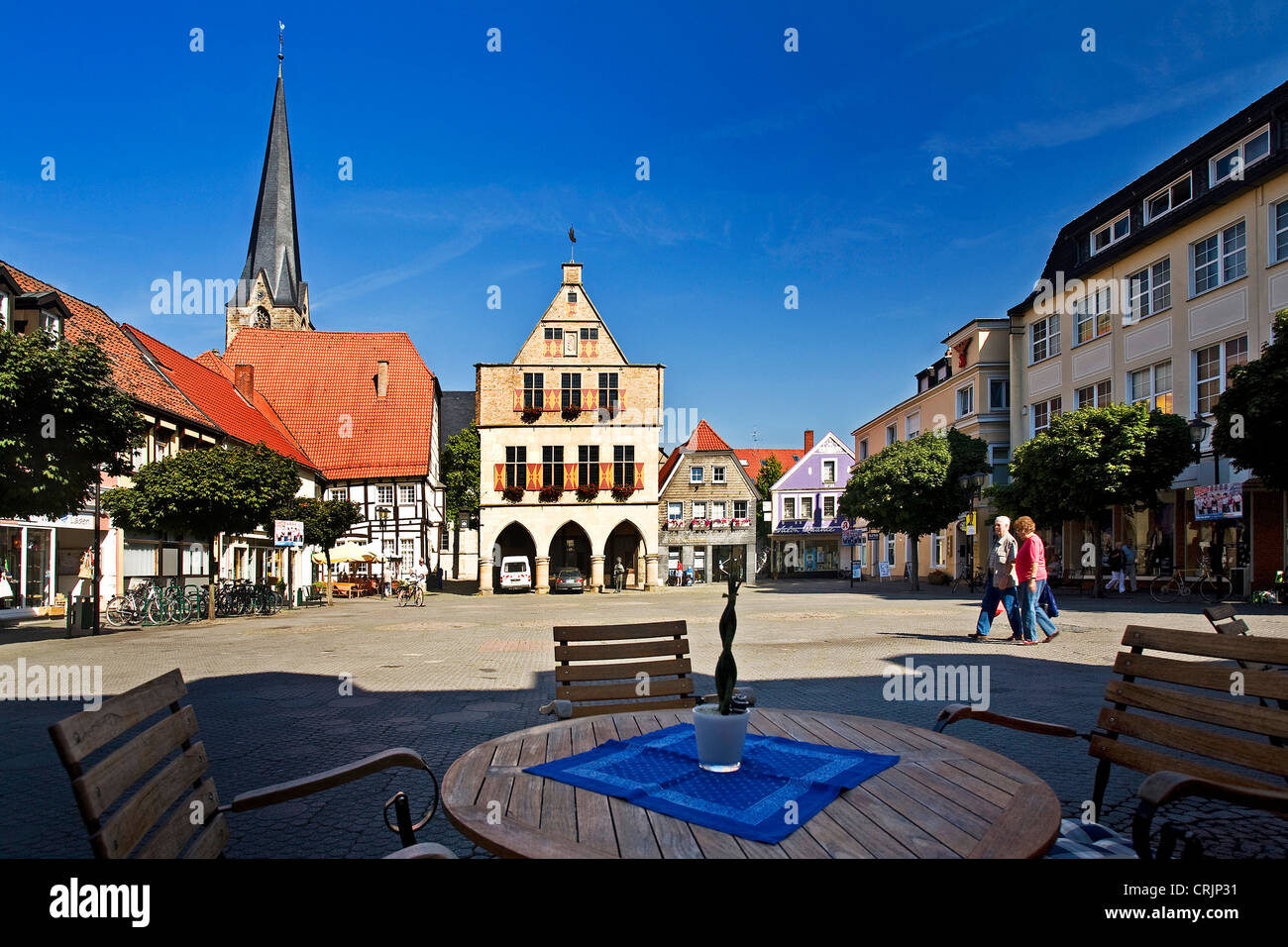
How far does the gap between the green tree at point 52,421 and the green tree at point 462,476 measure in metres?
40.9

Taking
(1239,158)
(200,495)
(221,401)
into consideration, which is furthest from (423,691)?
(221,401)

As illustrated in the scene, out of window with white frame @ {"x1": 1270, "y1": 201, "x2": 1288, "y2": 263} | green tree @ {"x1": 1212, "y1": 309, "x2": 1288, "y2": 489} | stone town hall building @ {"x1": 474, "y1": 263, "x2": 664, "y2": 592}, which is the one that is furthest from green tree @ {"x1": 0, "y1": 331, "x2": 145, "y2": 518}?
window with white frame @ {"x1": 1270, "y1": 201, "x2": 1288, "y2": 263}

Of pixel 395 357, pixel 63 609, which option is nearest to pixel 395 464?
pixel 395 357

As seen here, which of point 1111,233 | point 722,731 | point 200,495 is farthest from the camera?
point 1111,233

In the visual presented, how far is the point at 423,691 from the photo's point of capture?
979 cm

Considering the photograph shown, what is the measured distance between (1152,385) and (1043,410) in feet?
25.3

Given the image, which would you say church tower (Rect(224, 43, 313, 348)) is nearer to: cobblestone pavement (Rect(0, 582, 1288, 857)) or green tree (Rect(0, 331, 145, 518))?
cobblestone pavement (Rect(0, 582, 1288, 857))

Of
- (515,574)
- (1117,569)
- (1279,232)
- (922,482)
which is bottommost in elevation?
(515,574)

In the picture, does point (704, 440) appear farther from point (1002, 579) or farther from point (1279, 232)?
point (1002, 579)

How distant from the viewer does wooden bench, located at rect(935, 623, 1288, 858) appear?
2670 mm

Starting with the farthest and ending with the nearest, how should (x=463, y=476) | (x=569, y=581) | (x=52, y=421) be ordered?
(x=463, y=476), (x=569, y=581), (x=52, y=421)

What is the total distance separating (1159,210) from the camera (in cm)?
2950
